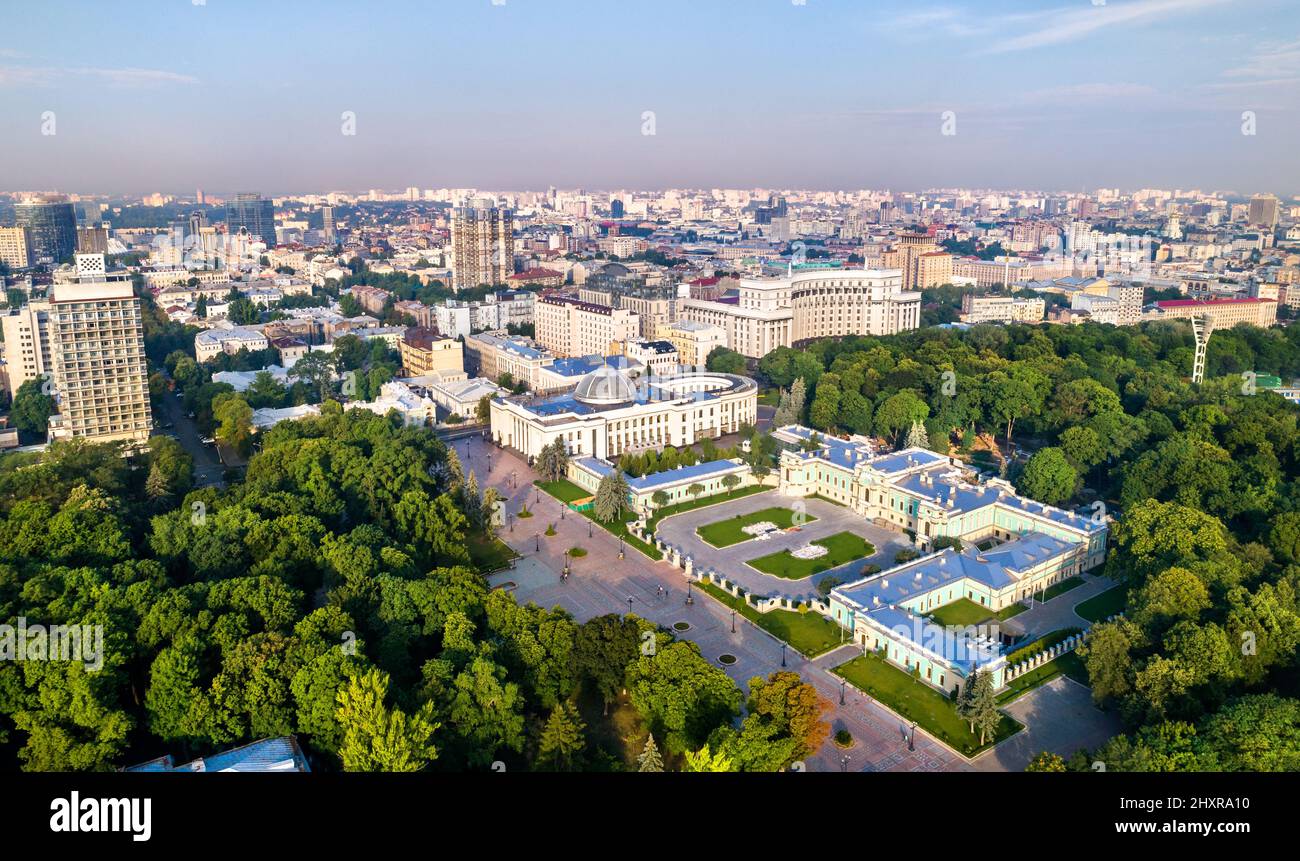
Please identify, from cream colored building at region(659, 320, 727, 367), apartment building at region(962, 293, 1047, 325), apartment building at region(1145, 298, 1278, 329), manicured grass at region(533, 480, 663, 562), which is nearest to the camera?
manicured grass at region(533, 480, 663, 562)

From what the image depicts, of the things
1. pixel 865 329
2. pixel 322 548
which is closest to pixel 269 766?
pixel 322 548

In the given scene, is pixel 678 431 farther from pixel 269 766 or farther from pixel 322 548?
pixel 269 766

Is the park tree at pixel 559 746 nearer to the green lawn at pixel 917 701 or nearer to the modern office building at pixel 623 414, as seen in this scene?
the green lawn at pixel 917 701

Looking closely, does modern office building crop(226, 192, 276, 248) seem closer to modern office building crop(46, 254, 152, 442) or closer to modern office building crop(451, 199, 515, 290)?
modern office building crop(451, 199, 515, 290)

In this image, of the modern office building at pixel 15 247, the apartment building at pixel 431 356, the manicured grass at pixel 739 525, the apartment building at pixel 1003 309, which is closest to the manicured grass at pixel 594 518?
the manicured grass at pixel 739 525

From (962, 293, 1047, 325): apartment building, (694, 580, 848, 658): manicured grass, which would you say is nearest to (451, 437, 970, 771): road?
(694, 580, 848, 658): manicured grass
